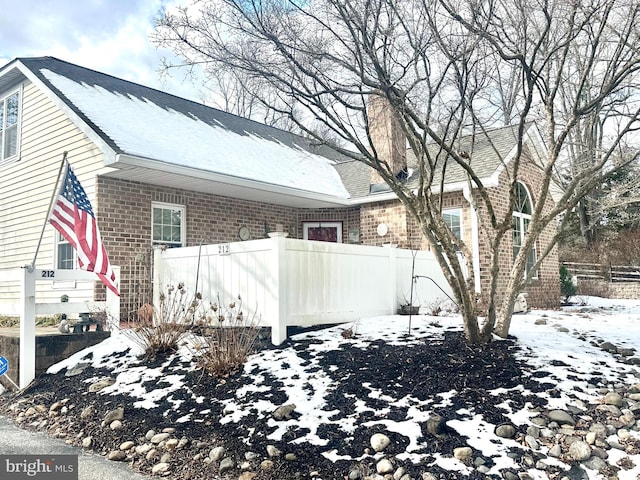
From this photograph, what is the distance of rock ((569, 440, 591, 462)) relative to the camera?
3324mm

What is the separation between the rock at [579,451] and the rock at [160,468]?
2820mm

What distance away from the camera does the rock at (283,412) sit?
4.14m

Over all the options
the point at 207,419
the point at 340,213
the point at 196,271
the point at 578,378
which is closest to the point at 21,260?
the point at 196,271

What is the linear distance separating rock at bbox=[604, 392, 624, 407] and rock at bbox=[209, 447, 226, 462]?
9.74ft

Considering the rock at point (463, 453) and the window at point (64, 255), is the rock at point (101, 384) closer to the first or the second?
the rock at point (463, 453)

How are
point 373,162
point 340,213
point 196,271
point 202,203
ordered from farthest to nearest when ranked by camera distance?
point 340,213, point 202,203, point 196,271, point 373,162

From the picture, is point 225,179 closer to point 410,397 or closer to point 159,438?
point 159,438

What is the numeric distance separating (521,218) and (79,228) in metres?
9.96

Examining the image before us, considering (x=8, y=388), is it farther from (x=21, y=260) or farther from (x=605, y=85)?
(x=605, y=85)

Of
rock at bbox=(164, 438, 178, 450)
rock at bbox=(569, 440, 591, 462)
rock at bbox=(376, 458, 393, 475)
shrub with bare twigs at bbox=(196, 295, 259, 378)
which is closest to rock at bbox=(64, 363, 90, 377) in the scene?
shrub with bare twigs at bbox=(196, 295, 259, 378)

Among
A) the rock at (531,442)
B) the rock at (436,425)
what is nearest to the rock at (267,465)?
the rock at (436,425)

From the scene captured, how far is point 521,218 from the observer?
1235cm

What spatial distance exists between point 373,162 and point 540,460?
3.28 meters

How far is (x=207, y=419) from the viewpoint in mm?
4324
